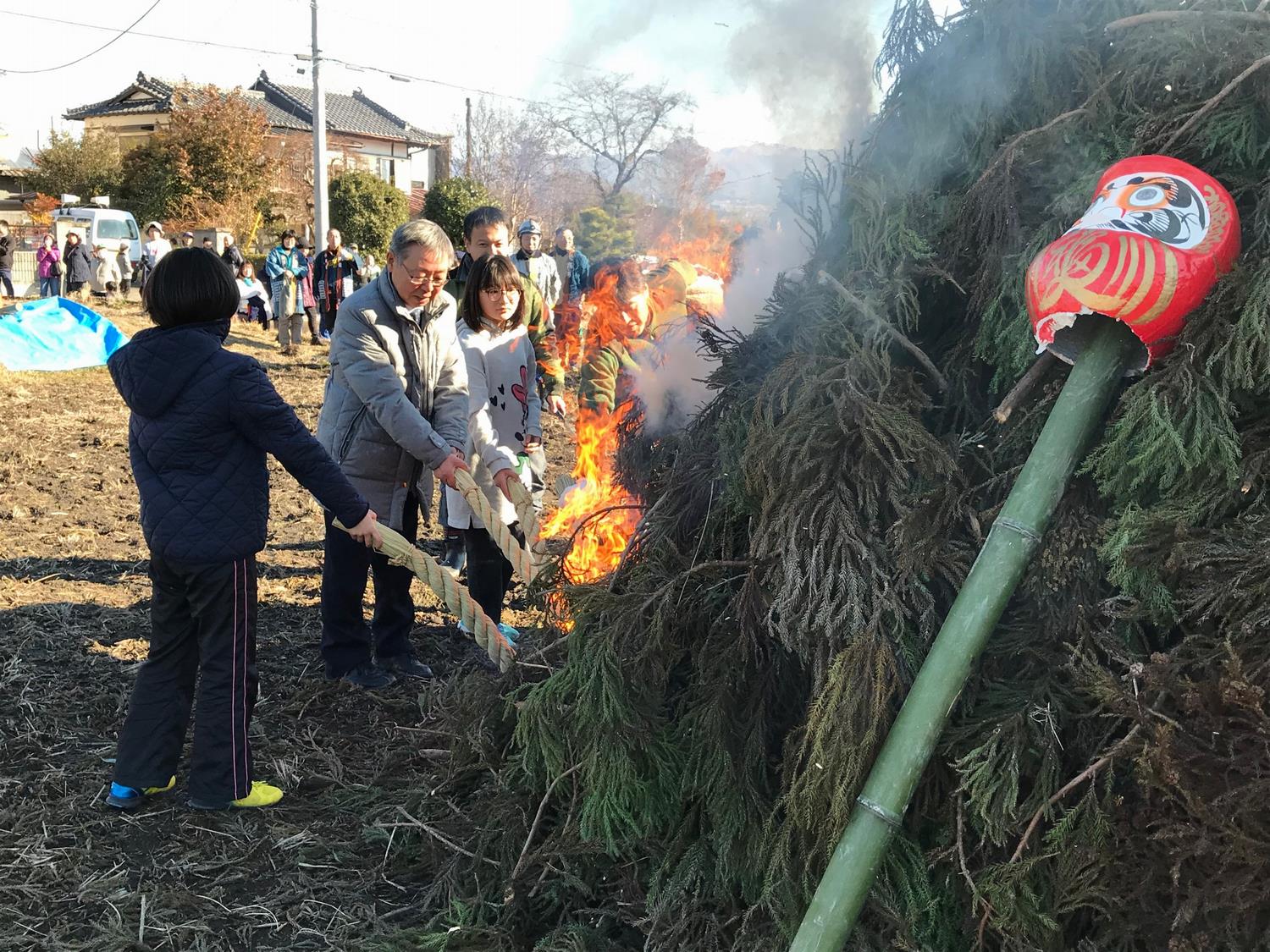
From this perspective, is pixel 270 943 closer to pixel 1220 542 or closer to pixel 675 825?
pixel 675 825

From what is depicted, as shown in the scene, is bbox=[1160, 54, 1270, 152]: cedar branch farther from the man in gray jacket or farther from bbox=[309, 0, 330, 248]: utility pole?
bbox=[309, 0, 330, 248]: utility pole

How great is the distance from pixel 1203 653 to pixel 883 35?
6.65 feet

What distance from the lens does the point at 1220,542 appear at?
2.21 metres

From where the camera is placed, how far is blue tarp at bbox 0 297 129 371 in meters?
13.5

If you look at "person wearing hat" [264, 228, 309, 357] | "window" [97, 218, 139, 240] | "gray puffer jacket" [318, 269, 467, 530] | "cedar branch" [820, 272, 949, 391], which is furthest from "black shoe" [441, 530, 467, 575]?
"window" [97, 218, 139, 240]

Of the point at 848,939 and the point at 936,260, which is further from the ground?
the point at 936,260

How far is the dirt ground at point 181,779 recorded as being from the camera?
10.4ft

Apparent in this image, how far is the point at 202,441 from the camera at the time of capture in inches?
140

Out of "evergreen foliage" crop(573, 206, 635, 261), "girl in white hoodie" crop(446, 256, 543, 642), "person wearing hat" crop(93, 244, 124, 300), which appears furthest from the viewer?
"person wearing hat" crop(93, 244, 124, 300)

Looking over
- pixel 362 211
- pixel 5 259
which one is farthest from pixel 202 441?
pixel 362 211

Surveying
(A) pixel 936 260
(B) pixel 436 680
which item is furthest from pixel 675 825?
(B) pixel 436 680

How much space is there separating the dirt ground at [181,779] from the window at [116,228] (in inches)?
952

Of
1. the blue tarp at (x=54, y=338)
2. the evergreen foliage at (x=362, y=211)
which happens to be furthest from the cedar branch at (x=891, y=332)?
the evergreen foliage at (x=362, y=211)

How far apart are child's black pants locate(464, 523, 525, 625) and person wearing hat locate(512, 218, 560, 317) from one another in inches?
149
